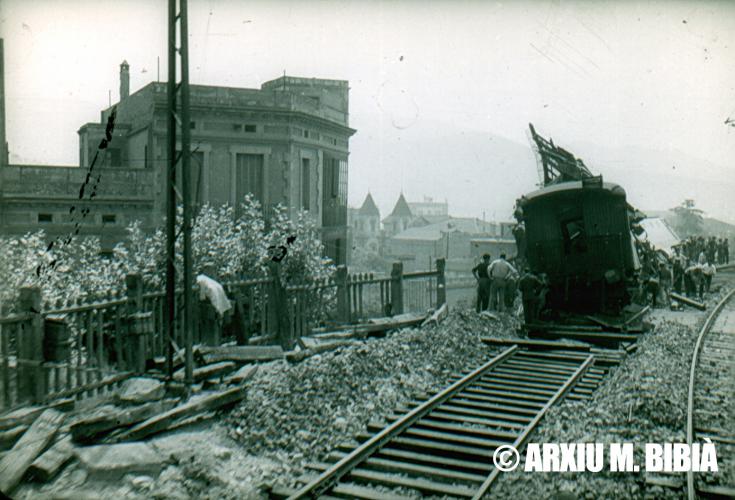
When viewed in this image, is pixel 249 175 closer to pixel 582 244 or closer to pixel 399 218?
pixel 582 244

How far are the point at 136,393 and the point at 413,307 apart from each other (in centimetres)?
945

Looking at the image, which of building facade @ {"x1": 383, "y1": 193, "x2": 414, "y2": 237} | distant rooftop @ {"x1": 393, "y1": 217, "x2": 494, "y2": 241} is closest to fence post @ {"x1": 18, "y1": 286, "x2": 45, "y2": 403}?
distant rooftop @ {"x1": 393, "y1": 217, "x2": 494, "y2": 241}

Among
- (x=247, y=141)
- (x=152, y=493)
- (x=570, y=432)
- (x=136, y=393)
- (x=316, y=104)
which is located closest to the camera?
(x=152, y=493)

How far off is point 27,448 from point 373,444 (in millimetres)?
3354

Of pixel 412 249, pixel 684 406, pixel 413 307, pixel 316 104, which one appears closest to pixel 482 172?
pixel 412 249

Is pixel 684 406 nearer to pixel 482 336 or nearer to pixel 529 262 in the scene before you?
pixel 482 336

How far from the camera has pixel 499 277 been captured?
15.9 m

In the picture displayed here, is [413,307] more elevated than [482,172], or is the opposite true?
[482,172]

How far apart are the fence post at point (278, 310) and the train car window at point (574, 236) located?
6726mm

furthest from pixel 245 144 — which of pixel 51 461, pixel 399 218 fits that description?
pixel 399 218

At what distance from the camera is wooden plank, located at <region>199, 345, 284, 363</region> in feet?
30.5

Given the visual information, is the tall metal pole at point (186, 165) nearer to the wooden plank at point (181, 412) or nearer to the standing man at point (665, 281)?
the wooden plank at point (181, 412)

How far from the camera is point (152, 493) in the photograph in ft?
18.0

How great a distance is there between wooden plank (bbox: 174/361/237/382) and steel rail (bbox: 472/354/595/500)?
4.39 meters
